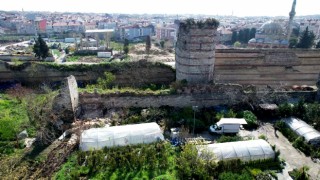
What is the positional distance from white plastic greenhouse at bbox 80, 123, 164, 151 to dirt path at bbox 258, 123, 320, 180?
235 inches

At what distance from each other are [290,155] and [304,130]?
2.18 m

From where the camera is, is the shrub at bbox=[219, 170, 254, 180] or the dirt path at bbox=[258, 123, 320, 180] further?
the dirt path at bbox=[258, 123, 320, 180]

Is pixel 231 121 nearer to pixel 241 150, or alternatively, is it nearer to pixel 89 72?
pixel 241 150

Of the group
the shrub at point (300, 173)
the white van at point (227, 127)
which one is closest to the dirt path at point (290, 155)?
the shrub at point (300, 173)

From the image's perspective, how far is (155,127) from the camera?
1357 cm

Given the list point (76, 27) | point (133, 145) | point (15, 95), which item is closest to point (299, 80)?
point (133, 145)

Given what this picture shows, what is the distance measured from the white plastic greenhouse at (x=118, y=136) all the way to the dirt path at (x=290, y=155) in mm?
5977

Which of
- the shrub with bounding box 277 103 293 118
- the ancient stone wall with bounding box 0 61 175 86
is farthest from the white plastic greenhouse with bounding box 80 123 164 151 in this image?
the ancient stone wall with bounding box 0 61 175 86

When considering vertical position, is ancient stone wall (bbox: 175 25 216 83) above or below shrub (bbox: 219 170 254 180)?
above

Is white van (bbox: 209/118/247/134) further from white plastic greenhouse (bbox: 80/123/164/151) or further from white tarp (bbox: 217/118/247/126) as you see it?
white plastic greenhouse (bbox: 80/123/164/151)

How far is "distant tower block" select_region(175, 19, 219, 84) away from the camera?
700 inches

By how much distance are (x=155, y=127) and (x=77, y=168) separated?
425cm

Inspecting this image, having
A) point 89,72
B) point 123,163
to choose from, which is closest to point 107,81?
point 89,72

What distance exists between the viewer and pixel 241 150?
39.7ft
